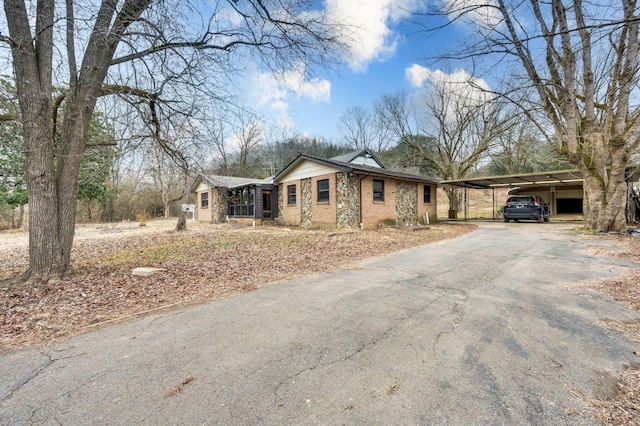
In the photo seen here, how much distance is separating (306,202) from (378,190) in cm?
384

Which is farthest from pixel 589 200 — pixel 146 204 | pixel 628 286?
pixel 146 204

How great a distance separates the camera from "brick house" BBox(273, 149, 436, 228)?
12.9 m

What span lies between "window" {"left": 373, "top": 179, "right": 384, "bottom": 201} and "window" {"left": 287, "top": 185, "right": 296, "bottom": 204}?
475 centimetres

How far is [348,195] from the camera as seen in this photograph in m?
12.8

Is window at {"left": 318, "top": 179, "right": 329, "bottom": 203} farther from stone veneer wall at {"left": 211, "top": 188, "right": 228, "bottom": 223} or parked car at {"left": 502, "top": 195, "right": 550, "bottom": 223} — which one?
parked car at {"left": 502, "top": 195, "right": 550, "bottom": 223}

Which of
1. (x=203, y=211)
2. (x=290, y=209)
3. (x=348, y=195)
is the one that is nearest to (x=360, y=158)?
(x=290, y=209)

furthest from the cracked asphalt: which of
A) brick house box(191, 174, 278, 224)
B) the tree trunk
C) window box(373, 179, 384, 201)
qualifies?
the tree trunk

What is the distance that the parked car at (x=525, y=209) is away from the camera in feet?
53.7

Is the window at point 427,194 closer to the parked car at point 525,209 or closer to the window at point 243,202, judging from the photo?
Result: the parked car at point 525,209

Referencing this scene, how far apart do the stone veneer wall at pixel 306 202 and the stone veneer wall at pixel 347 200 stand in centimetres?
212

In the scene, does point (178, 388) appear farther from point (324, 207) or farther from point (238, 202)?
point (238, 202)

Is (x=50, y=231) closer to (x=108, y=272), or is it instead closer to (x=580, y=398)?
(x=108, y=272)

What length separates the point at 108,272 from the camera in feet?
17.8

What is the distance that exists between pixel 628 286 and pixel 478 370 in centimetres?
407
